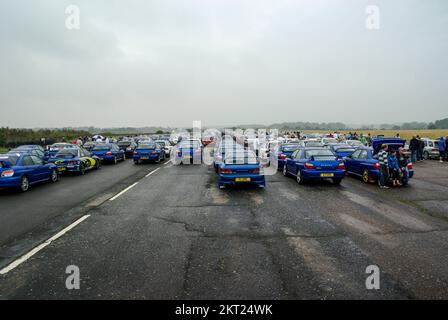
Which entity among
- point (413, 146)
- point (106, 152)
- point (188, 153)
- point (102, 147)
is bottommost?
point (188, 153)

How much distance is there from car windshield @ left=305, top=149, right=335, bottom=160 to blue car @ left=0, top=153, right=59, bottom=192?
1137 centimetres

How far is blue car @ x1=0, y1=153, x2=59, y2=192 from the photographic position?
1153 cm

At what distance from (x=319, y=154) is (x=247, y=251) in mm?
8313

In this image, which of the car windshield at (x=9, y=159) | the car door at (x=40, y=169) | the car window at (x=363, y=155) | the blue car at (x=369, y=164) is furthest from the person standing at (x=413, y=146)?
the car windshield at (x=9, y=159)

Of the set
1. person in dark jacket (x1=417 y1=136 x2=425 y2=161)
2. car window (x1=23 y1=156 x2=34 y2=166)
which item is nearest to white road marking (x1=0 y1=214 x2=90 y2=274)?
car window (x1=23 y1=156 x2=34 y2=166)

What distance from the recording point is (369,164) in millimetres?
13242

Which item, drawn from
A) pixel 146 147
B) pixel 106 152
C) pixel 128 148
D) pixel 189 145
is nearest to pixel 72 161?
pixel 106 152

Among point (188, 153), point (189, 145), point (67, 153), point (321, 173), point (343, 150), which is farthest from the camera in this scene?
point (189, 145)

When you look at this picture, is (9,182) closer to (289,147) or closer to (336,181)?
(336,181)

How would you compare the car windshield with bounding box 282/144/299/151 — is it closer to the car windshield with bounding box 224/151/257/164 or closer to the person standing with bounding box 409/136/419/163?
the car windshield with bounding box 224/151/257/164

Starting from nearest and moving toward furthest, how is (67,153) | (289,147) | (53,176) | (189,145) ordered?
(53,176), (67,153), (289,147), (189,145)

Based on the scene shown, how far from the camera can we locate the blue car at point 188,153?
22.0 m

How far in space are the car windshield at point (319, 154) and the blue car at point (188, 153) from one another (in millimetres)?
10413
